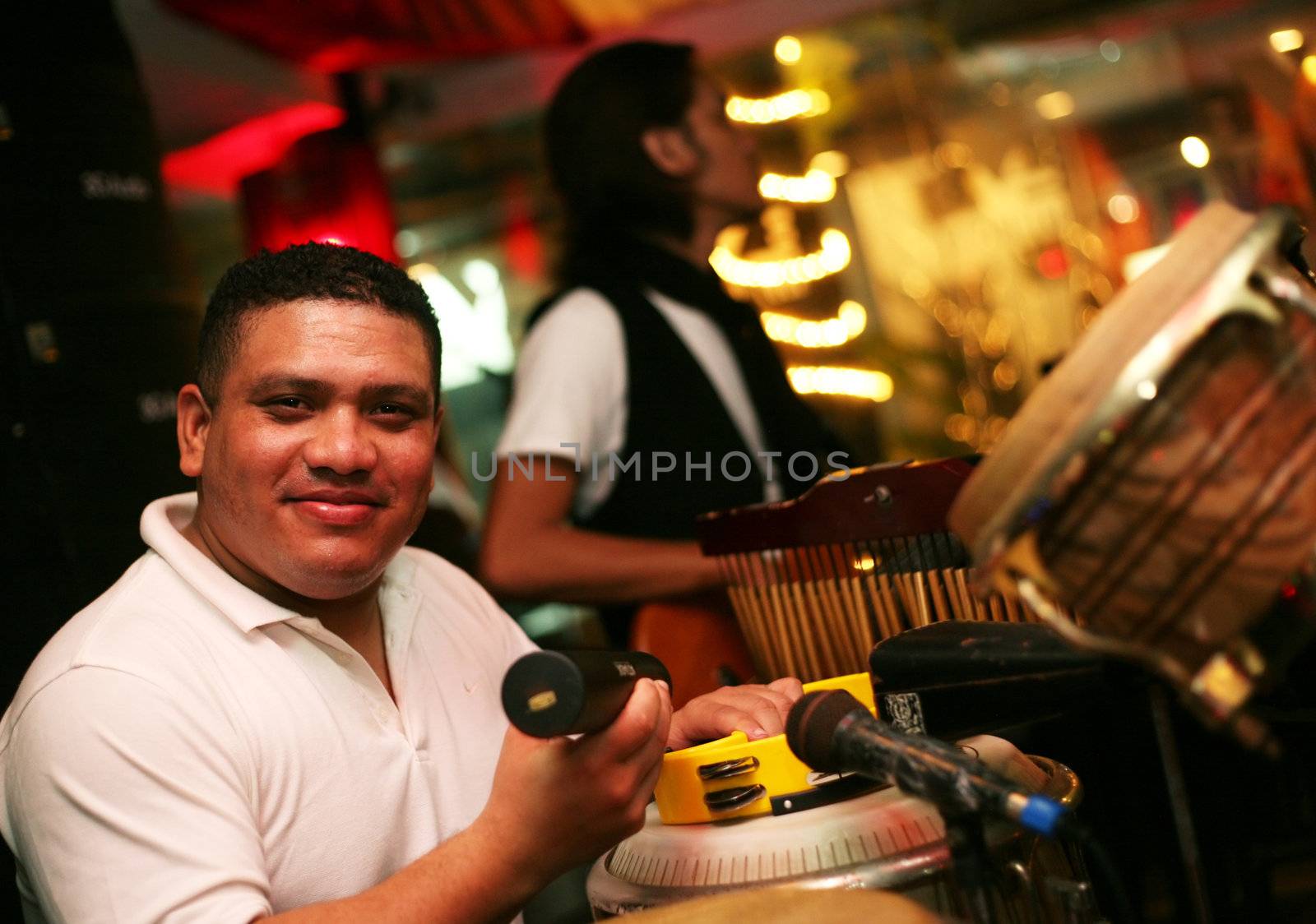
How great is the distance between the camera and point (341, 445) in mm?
1373

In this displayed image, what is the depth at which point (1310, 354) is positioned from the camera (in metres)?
0.85

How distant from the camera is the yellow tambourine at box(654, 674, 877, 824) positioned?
1.22m

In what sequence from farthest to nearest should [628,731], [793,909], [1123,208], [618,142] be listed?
[1123,208], [618,142], [628,731], [793,909]

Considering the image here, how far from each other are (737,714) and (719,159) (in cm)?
158

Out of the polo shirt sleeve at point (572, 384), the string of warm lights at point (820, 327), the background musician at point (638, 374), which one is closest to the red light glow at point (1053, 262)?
the string of warm lights at point (820, 327)

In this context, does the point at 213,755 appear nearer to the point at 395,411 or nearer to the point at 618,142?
the point at 395,411

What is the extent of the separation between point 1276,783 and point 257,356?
7.96ft

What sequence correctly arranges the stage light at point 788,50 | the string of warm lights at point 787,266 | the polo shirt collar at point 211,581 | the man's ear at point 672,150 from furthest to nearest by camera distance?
the string of warm lights at point 787,266 < the stage light at point 788,50 < the man's ear at point 672,150 < the polo shirt collar at point 211,581

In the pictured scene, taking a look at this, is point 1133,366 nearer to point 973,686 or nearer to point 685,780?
point 973,686

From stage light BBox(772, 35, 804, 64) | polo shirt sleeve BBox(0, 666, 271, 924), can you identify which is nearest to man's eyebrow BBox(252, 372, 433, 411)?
polo shirt sleeve BBox(0, 666, 271, 924)

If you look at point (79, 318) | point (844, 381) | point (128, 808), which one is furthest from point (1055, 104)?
point (128, 808)

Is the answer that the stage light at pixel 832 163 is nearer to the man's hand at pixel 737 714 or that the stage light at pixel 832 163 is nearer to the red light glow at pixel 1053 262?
the red light glow at pixel 1053 262

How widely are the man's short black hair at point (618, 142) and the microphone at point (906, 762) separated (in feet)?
5.55

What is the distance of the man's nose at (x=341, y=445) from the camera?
137cm
